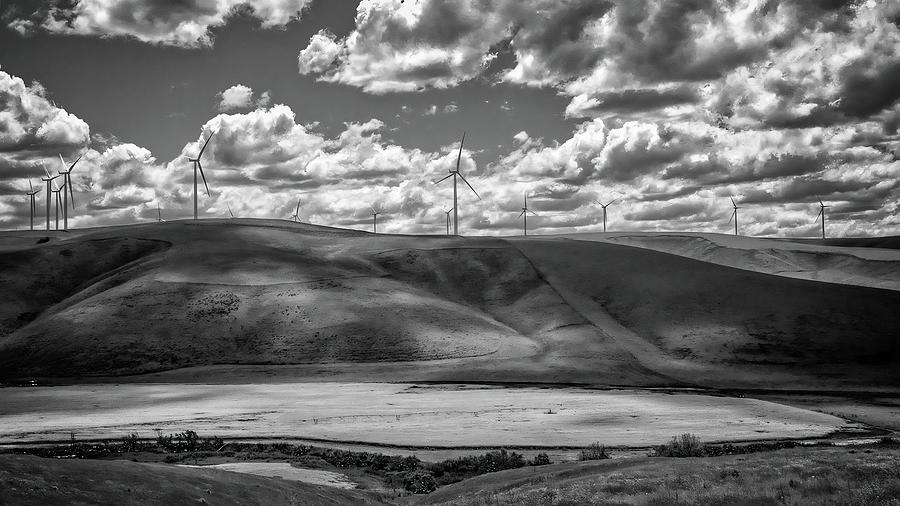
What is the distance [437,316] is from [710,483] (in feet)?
312

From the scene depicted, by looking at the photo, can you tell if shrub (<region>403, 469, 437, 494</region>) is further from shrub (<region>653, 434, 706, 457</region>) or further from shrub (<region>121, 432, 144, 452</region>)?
shrub (<region>121, 432, 144, 452</region>)

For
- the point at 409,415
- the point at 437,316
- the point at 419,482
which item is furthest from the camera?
the point at 437,316

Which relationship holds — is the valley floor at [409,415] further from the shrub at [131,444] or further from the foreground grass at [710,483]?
the foreground grass at [710,483]

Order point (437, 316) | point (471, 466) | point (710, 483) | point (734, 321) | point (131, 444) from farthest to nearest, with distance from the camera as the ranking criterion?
point (437, 316) → point (734, 321) → point (131, 444) → point (471, 466) → point (710, 483)

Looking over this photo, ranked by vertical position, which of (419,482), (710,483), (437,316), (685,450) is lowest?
(419,482)

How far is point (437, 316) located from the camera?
121m

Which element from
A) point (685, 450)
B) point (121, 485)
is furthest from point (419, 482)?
point (121, 485)

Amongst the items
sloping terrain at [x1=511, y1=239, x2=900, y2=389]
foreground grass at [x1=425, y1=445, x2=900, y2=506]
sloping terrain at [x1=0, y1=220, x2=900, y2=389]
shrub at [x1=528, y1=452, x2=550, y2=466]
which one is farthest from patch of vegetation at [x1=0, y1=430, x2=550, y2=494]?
sloping terrain at [x1=511, y1=239, x2=900, y2=389]

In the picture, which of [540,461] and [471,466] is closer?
[471,466]

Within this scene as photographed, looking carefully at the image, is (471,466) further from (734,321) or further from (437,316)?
(734,321)

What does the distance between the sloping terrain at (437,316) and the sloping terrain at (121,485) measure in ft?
248

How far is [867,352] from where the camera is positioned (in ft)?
343

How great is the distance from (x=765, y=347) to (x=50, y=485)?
344ft

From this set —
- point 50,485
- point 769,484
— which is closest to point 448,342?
point 769,484
